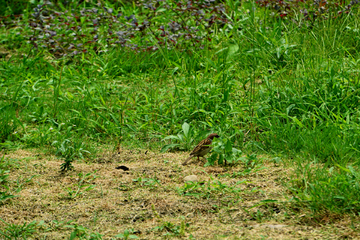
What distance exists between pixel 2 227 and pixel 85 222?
0.53 m

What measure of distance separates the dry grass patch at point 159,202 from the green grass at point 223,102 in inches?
7.5

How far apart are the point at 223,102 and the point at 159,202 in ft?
5.87

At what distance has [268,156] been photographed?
142 inches

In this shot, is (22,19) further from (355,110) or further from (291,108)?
(355,110)

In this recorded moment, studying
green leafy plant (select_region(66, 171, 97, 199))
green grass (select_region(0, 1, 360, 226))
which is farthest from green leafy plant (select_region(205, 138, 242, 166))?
green leafy plant (select_region(66, 171, 97, 199))

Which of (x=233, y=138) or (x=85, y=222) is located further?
(x=233, y=138)

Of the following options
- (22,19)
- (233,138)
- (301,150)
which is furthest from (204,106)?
(22,19)

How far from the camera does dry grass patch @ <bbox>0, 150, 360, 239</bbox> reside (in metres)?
2.59

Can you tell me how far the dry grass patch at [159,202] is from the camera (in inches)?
102

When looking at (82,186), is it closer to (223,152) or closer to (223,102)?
(223,152)

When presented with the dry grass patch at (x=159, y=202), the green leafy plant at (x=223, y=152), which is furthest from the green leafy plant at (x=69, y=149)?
the green leafy plant at (x=223, y=152)

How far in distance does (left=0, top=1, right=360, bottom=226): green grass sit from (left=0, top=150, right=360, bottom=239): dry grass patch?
0.19m

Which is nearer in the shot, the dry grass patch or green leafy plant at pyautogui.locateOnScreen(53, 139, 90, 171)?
the dry grass patch

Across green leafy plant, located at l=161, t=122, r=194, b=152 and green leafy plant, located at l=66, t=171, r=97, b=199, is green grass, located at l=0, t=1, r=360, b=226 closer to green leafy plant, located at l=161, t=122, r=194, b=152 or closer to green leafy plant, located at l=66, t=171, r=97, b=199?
green leafy plant, located at l=161, t=122, r=194, b=152
